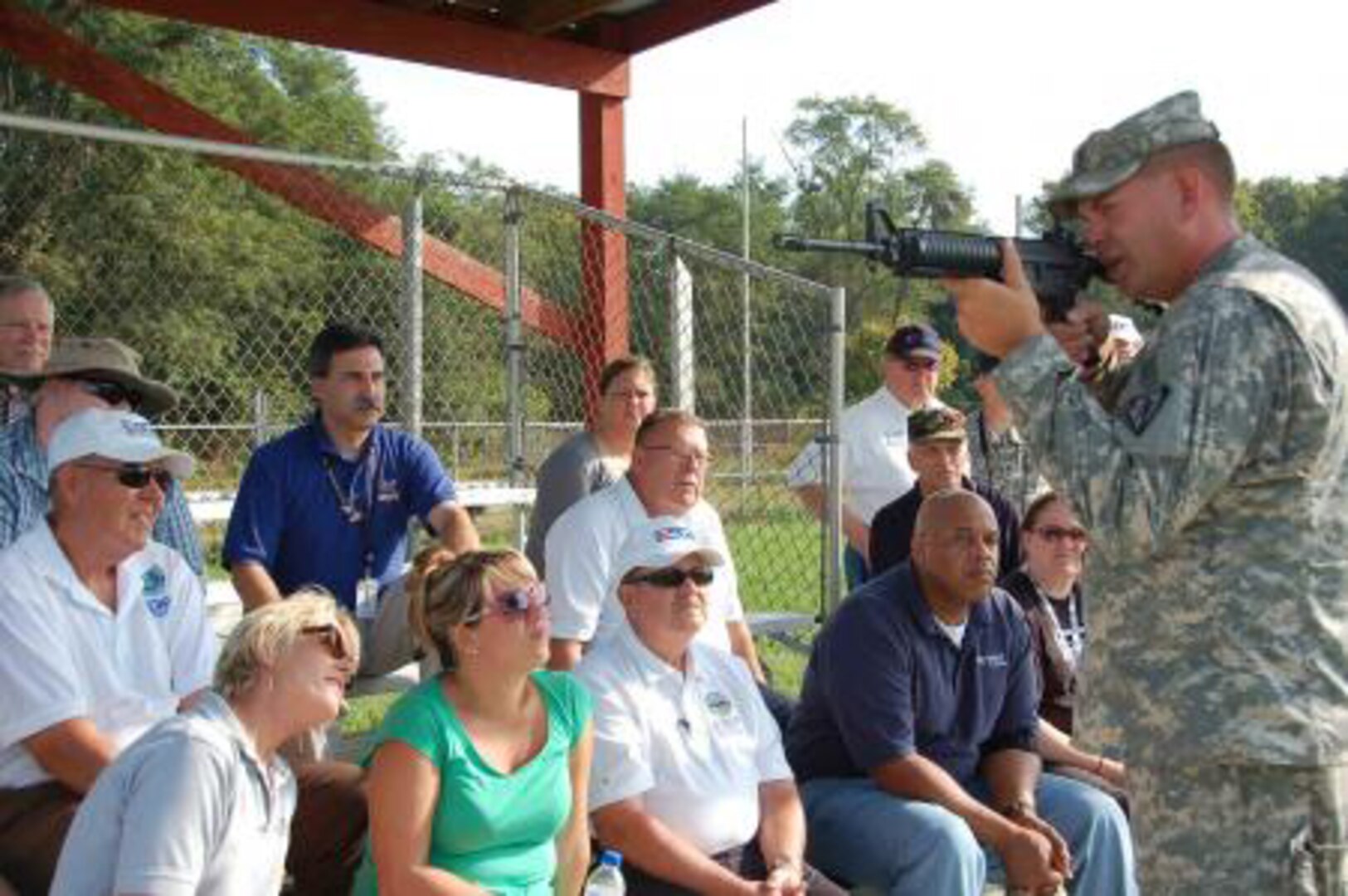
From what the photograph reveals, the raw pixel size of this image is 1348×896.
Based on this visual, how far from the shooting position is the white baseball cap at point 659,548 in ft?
12.2

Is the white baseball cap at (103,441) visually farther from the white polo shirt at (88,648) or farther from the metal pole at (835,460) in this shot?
the metal pole at (835,460)

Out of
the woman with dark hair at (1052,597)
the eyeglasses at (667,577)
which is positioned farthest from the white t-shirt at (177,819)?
the woman with dark hair at (1052,597)

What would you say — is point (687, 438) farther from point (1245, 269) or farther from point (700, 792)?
point (1245, 269)

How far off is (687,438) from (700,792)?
135cm

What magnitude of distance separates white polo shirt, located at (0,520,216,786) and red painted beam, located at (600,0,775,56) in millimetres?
3500

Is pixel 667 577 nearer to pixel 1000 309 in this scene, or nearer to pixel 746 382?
pixel 1000 309

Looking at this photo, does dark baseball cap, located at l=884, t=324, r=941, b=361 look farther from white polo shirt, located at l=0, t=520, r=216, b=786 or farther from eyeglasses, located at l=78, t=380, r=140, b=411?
white polo shirt, located at l=0, t=520, r=216, b=786

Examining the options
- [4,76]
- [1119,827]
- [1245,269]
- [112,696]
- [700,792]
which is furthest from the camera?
[4,76]

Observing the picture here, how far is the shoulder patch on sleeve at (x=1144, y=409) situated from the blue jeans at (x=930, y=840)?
5.69 feet

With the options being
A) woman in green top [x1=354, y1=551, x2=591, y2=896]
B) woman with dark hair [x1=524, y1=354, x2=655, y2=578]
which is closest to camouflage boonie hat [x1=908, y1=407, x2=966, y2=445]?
woman with dark hair [x1=524, y1=354, x2=655, y2=578]

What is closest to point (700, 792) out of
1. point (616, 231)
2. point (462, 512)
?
point (462, 512)

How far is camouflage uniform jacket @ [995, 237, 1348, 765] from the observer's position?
84.7 inches

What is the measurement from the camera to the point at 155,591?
11.4ft

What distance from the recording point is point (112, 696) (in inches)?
129
